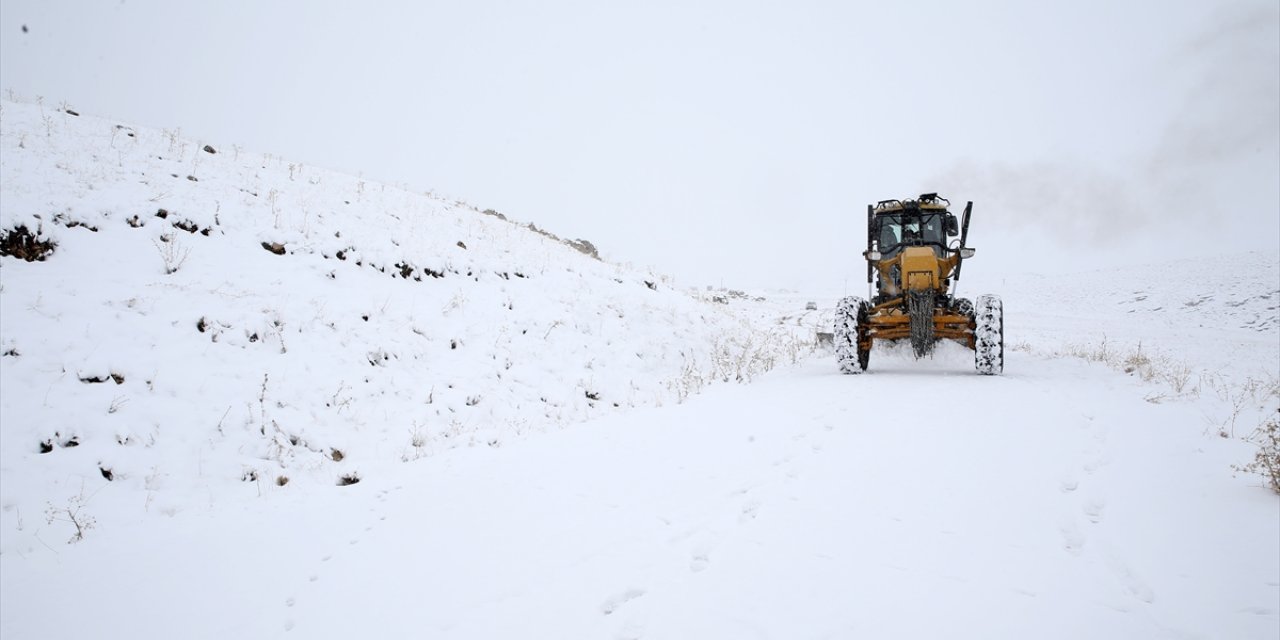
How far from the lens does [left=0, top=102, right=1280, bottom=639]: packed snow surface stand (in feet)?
9.19

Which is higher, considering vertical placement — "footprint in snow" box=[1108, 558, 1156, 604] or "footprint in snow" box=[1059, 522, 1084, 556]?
"footprint in snow" box=[1059, 522, 1084, 556]

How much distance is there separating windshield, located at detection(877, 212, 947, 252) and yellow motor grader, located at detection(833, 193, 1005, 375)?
0.06 ft

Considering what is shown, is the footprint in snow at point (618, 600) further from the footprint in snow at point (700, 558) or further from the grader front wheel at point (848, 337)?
the grader front wheel at point (848, 337)

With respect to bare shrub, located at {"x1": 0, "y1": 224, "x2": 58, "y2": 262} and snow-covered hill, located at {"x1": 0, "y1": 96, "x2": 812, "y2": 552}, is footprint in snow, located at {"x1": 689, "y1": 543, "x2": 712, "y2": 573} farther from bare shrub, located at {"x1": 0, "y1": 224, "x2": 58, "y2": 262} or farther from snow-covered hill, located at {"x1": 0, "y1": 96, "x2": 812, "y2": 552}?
bare shrub, located at {"x1": 0, "y1": 224, "x2": 58, "y2": 262}

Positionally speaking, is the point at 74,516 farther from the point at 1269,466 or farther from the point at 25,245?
the point at 1269,466

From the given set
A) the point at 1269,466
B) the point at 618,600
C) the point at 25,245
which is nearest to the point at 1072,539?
the point at 1269,466

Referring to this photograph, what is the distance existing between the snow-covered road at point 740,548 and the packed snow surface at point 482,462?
2cm

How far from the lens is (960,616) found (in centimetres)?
242

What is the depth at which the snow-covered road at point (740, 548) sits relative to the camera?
2578mm

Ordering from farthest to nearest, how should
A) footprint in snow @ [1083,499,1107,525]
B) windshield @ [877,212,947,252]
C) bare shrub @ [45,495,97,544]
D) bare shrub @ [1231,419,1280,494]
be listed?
windshield @ [877,212,947,252], bare shrub @ [45,495,97,544], bare shrub @ [1231,419,1280,494], footprint in snow @ [1083,499,1107,525]

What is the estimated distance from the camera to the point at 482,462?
5.34m

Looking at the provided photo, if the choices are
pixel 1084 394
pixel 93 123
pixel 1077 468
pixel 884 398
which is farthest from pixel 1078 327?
pixel 93 123

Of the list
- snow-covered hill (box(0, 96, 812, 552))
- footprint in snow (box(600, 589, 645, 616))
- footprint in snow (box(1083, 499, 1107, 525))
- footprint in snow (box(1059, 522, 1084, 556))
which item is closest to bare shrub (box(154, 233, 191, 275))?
snow-covered hill (box(0, 96, 812, 552))

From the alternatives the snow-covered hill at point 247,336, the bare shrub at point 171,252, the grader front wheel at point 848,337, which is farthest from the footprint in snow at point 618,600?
the bare shrub at point 171,252
